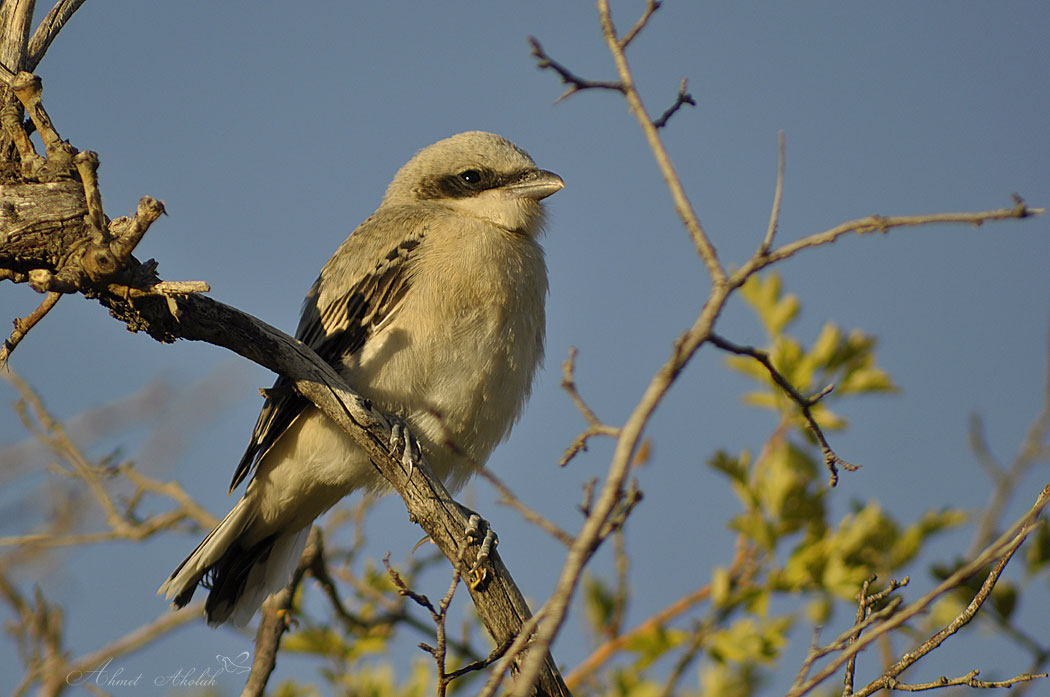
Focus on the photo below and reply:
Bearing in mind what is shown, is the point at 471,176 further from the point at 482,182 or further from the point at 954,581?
the point at 954,581

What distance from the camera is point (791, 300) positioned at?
18.0ft

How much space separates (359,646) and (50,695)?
1.55 metres

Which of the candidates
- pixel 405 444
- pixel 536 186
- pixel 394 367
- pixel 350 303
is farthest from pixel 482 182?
pixel 405 444

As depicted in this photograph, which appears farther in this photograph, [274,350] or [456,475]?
[456,475]

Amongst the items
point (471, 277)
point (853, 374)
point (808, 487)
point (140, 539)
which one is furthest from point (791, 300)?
point (140, 539)

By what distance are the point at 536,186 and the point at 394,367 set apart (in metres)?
1.61

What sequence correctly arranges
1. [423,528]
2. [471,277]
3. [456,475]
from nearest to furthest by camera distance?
1. [423,528]
2. [471,277]
3. [456,475]

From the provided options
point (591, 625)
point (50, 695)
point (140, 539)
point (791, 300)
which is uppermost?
point (140, 539)

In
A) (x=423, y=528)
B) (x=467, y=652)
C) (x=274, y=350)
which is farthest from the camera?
(x=467, y=652)

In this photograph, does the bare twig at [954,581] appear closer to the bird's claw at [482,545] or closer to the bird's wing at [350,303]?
the bird's claw at [482,545]

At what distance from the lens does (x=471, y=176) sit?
5672mm

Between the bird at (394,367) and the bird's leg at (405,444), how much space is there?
0.37 feet

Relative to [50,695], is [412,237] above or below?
above

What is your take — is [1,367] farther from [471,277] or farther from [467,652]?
[467,652]
